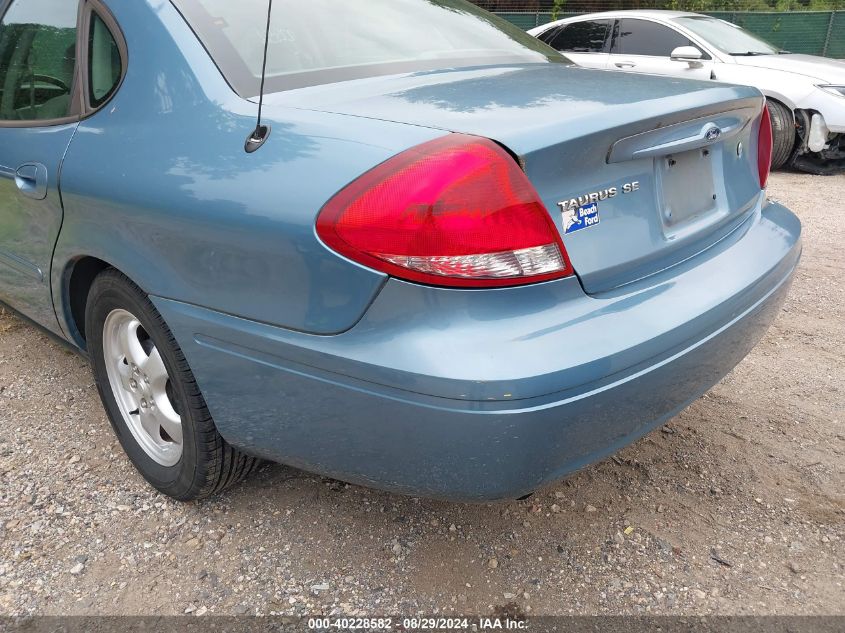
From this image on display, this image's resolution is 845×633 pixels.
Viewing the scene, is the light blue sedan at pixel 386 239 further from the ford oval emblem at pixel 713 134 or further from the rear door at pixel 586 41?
the rear door at pixel 586 41

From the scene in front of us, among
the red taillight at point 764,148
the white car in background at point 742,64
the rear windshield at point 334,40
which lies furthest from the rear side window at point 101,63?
the white car in background at point 742,64

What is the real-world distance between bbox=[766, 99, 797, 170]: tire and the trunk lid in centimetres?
556

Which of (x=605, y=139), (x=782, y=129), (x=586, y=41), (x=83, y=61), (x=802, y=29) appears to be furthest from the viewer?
(x=802, y=29)

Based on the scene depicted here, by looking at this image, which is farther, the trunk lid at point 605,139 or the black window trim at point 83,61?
the black window trim at point 83,61

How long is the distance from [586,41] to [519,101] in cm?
708

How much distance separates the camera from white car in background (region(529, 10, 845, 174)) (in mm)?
6820

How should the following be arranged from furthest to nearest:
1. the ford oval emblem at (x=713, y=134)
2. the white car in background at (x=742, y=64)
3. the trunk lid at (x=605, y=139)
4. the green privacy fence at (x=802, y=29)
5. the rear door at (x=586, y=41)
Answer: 1. the green privacy fence at (x=802, y=29)
2. the rear door at (x=586, y=41)
3. the white car in background at (x=742, y=64)
4. the ford oval emblem at (x=713, y=134)
5. the trunk lid at (x=605, y=139)

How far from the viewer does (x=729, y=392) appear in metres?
2.92

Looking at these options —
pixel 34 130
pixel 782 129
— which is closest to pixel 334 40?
pixel 34 130

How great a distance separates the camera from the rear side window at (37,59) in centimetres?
230

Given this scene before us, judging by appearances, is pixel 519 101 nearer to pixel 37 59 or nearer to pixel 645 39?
pixel 37 59

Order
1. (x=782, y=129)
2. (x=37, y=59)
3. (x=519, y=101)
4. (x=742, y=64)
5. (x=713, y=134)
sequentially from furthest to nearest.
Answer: (x=742, y=64) → (x=782, y=129) → (x=37, y=59) → (x=713, y=134) → (x=519, y=101)

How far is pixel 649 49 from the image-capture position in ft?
25.0

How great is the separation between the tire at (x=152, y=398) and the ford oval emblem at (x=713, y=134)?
151 centimetres
